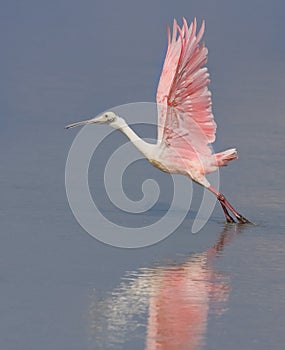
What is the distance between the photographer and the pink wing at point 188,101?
36.5ft

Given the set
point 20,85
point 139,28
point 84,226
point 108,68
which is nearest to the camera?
point 84,226

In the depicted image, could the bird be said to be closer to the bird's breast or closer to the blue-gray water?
the bird's breast

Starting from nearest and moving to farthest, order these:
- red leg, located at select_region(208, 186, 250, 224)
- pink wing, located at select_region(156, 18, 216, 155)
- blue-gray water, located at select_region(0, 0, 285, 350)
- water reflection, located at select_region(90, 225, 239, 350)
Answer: water reflection, located at select_region(90, 225, 239, 350) < blue-gray water, located at select_region(0, 0, 285, 350) < red leg, located at select_region(208, 186, 250, 224) < pink wing, located at select_region(156, 18, 216, 155)

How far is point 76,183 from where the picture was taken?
11.7 metres

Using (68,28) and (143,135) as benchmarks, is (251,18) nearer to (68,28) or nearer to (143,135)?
(68,28)

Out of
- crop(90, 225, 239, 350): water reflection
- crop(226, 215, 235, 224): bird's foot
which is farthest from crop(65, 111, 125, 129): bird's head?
crop(90, 225, 239, 350): water reflection

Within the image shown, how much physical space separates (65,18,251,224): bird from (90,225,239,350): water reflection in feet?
6.19

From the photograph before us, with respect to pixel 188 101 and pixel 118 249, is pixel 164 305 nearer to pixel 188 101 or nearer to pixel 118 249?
pixel 118 249

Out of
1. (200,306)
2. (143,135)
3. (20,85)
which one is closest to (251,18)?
(20,85)

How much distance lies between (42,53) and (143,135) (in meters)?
4.66

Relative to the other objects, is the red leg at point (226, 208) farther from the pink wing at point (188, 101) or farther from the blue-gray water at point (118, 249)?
the pink wing at point (188, 101)

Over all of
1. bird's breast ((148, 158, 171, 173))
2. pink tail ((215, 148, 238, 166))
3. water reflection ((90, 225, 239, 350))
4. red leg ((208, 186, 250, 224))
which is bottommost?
water reflection ((90, 225, 239, 350))

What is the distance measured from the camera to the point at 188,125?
11508mm

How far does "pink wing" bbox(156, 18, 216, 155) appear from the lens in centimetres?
1112
